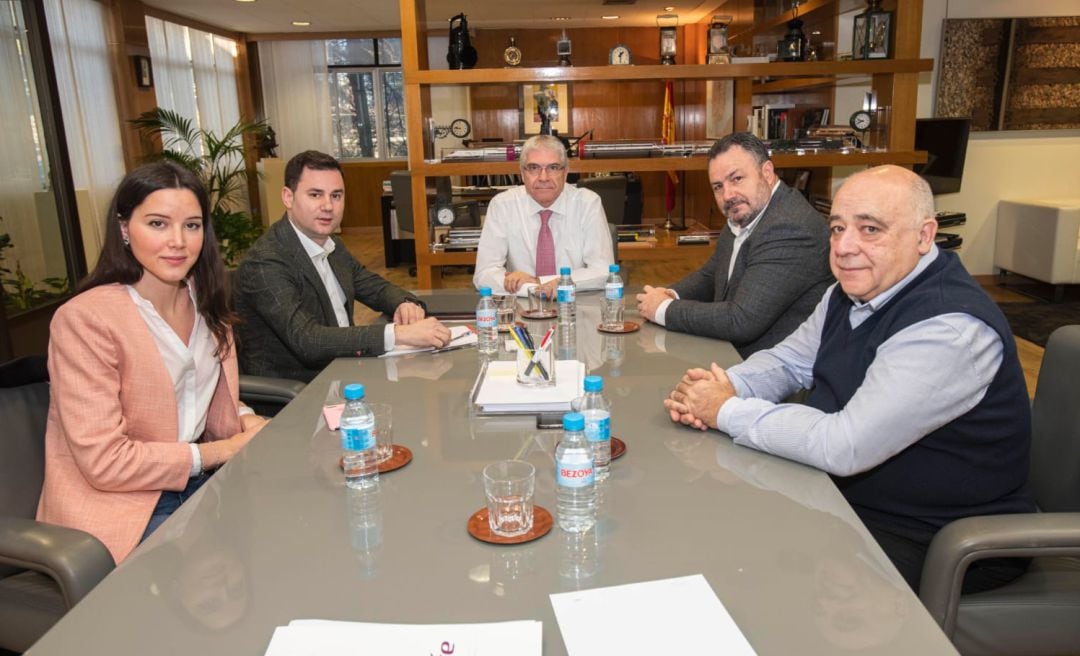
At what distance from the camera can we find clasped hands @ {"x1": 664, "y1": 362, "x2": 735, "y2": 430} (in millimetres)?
1593

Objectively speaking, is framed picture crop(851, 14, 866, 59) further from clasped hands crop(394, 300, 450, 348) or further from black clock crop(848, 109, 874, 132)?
clasped hands crop(394, 300, 450, 348)

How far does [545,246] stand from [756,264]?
1.29 m

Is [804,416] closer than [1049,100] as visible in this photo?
Yes

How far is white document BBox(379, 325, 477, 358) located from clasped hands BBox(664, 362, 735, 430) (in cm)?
85

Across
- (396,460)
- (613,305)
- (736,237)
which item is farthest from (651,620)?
(736,237)

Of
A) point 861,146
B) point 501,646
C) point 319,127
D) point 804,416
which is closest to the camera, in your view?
point 501,646

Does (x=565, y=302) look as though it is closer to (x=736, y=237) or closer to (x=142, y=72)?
(x=736, y=237)

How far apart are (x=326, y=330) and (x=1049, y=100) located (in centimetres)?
627

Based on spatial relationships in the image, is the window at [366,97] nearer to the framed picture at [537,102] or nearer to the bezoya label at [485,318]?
the framed picture at [537,102]

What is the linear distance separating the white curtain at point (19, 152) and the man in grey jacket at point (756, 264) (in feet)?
15.0

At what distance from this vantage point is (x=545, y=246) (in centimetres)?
354

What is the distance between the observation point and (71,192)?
5.57 metres

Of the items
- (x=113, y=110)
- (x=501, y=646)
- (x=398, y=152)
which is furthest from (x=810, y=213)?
(x=398, y=152)

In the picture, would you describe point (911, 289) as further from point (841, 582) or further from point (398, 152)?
point (398, 152)
